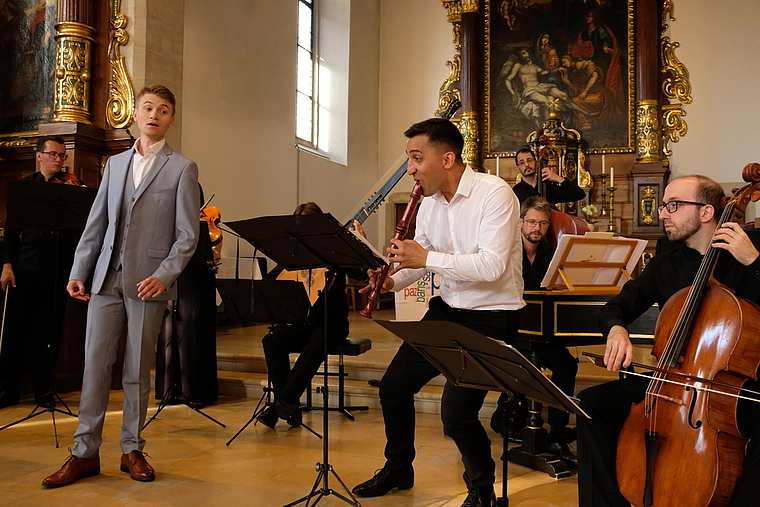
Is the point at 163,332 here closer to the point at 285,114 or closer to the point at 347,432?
the point at 347,432

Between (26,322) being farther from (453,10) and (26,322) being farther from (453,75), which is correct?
(453,10)

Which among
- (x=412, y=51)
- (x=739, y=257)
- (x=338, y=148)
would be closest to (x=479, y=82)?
(x=412, y=51)

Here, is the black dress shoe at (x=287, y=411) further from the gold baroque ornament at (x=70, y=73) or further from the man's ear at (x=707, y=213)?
the gold baroque ornament at (x=70, y=73)

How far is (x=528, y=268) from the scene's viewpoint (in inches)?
171

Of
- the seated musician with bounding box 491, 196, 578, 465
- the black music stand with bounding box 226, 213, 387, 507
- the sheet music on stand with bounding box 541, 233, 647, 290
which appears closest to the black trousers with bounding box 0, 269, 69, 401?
the black music stand with bounding box 226, 213, 387, 507

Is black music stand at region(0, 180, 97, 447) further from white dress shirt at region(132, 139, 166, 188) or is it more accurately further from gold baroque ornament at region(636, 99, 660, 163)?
gold baroque ornament at region(636, 99, 660, 163)

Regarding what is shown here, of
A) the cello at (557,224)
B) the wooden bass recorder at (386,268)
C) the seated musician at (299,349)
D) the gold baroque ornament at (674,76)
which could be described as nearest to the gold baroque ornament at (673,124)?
the gold baroque ornament at (674,76)

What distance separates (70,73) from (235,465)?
4049mm

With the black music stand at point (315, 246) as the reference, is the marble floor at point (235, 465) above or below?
below

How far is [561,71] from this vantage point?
11.2 m

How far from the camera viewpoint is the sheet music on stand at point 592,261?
3.97 m

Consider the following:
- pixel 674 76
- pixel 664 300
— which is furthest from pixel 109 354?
pixel 674 76

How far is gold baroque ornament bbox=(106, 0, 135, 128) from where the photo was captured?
20.2ft

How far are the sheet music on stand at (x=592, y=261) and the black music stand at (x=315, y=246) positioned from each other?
1509 mm
